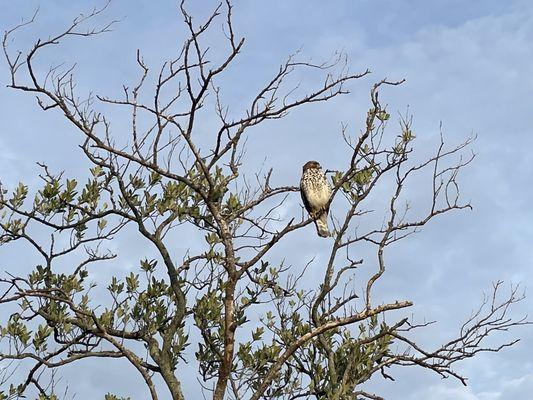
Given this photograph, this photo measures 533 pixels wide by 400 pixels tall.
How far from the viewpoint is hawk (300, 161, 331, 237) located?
11.9 m

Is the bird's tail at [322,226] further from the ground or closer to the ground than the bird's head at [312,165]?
closer to the ground

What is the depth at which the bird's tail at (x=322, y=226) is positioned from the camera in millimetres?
11867

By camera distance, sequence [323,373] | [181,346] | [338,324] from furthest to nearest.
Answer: [323,373] → [181,346] → [338,324]

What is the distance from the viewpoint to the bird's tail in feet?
38.9

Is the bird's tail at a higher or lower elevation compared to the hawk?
lower

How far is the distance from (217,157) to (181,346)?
2.21 metres

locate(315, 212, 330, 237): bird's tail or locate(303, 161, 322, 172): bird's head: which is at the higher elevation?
locate(303, 161, 322, 172): bird's head

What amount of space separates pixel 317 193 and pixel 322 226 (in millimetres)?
520

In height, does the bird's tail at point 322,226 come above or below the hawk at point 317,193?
below

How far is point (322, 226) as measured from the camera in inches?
469

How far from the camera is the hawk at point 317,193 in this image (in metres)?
11.9

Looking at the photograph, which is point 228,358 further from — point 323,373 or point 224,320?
point 323,373

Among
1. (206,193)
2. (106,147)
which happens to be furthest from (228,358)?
(106,147)

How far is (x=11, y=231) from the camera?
29.9 ft
